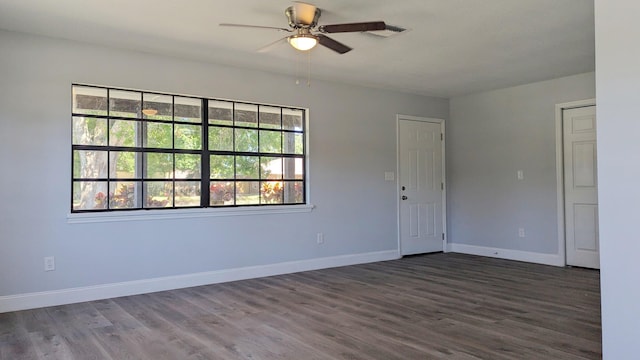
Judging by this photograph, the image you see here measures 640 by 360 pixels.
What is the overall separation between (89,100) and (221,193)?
1.58 metres

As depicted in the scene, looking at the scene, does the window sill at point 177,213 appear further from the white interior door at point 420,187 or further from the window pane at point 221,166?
the white interior door at point 420,187

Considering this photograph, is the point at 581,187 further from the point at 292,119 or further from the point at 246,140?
the point at 246,140

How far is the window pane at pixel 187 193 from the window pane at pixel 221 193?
0.50ft

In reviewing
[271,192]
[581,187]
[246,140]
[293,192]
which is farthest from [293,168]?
[581,187]

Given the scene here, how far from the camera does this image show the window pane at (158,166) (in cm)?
460

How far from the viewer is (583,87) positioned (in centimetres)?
553

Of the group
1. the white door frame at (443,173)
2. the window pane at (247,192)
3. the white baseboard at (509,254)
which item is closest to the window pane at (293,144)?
the window pane at (247,192)

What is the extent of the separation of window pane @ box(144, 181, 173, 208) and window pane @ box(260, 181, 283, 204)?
106 centimetres

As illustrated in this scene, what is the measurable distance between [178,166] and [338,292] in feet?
6.82

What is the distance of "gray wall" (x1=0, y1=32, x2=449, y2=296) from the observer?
3941 mm

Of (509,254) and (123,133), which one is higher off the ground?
(123,133)

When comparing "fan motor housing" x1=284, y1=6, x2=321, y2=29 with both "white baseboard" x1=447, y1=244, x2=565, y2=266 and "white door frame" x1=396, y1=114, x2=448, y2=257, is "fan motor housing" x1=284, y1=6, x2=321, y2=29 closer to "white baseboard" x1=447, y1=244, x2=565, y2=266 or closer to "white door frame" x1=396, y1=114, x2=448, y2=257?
"white door frame" x1=396, y1=114, x2=448, y2=257

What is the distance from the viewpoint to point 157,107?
4668 millimetres

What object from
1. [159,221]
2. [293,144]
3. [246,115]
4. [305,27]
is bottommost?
[159,221]
